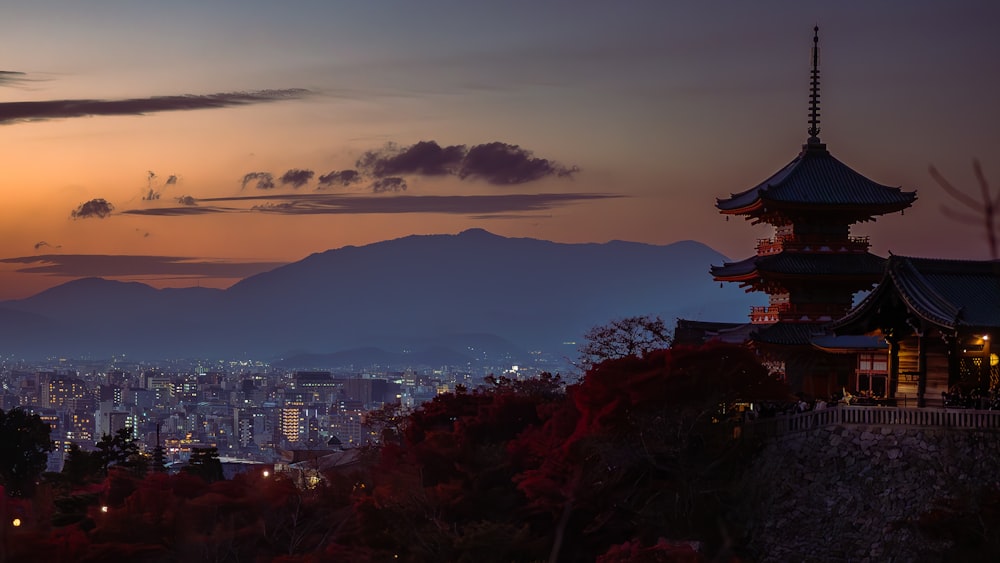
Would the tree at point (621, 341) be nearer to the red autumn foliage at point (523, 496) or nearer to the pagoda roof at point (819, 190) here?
the pagoda roof at point (819, 190)

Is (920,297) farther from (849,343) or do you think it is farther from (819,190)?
(819,190)

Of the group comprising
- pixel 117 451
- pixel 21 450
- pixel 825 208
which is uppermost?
pixel 825 208

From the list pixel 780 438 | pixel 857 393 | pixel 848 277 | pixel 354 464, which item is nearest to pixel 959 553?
pixel 780 438

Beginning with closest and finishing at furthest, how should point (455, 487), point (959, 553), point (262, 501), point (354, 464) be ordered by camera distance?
point (959, 553) < point (455, 487) < point (262, 501) < point (354, 464)

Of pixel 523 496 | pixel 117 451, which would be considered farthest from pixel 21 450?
pixel 523 496

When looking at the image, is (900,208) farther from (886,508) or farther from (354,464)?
(354,464)

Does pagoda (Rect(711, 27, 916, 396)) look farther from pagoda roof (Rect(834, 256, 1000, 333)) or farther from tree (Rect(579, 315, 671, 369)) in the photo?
tree (Rect(579, 315, 671, 369))
